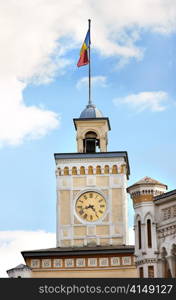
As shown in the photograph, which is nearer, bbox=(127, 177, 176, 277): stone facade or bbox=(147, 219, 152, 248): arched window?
bbox=(127, 177, 176, 277): stone facade

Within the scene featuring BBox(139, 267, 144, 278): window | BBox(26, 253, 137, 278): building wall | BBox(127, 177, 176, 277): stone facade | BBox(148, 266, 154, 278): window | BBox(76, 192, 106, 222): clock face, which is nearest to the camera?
BBox(127, 177, 176, 277): stone facade

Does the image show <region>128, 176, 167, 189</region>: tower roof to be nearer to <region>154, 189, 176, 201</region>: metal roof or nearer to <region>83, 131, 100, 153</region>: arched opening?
<region>154, 189, 176, 201</region>: metal roof

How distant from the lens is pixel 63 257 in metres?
63.0

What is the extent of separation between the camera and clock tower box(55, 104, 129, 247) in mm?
66875

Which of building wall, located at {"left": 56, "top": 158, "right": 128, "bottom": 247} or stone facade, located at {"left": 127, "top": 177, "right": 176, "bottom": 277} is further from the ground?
building wall, located at {"left": 56, "top": 158, "right": 128, "bottom": 247}

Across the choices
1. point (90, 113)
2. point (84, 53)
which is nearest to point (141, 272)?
point (90, 113)

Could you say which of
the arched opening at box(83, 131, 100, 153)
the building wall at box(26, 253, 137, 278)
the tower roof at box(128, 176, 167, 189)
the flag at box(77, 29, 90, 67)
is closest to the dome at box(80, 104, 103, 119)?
the arched opening at box(83, 131, 100, 153)

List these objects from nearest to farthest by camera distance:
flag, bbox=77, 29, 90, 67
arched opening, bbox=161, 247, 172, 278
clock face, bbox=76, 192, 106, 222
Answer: arched opening, bbox=161, 247, 172, 278 < clock face, bbox=76, 192, 106, 222 < flag, bbox=77, 29, 90, 67

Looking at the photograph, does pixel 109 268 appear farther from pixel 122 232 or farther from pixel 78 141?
pixel 78 141

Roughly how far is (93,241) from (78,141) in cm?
892

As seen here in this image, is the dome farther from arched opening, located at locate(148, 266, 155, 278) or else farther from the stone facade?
arched opening, located at locate(148, 266, 155, 278)

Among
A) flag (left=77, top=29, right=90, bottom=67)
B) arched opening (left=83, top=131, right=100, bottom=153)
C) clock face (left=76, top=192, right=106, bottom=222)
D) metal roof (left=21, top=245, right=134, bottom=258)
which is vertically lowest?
metal roof (left=21, top=245, right=134, bottom=258)

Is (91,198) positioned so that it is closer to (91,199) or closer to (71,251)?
(91,199)

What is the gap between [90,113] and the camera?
7175 centimetres
